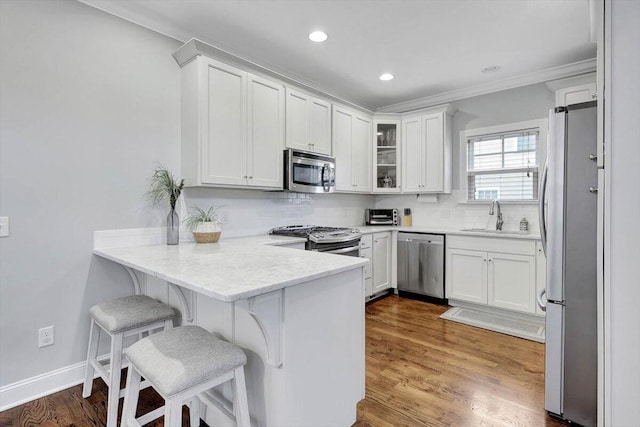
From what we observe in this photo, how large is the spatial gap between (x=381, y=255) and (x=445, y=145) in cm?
161

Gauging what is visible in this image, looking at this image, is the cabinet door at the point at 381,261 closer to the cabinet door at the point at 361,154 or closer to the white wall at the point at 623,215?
the cabinet door at the point at 361,154

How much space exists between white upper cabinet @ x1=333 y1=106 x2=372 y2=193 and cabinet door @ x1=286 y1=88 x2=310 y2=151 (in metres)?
0.51

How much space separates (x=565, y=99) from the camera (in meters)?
3.30

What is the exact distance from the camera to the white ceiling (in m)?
2.40

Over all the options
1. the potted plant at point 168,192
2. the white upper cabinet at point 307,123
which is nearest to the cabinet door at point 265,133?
the white upper cabinet at point 307,123

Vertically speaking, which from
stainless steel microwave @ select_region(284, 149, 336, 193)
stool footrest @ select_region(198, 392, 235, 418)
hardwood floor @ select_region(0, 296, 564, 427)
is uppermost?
stainless steel microwave @ select_region(284, 149, 336, 193)

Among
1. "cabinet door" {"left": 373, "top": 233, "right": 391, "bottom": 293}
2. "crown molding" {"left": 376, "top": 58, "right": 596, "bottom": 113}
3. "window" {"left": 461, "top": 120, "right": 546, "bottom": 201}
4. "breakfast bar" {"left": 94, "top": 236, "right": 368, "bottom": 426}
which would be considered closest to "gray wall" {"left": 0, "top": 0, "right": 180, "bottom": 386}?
"breakfast bar" {"left": 94, "top": 236, "right": 368, "bottom": 426}

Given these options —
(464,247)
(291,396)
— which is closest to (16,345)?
(291,396)

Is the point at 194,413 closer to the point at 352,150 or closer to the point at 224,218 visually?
the point at 224,218

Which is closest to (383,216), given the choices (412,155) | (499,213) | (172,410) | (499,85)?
(412,155)

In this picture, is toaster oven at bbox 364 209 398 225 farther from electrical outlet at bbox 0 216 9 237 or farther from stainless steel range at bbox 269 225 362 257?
electrical outlet at bbox 0 216 9 237

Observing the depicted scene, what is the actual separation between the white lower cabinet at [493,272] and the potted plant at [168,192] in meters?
2.91

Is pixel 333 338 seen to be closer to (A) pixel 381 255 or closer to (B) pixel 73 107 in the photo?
(B) pixel 73 107

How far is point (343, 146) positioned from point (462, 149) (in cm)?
157
